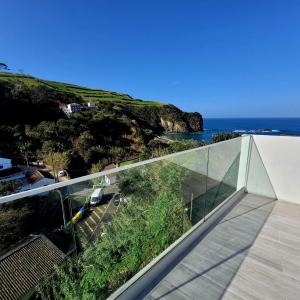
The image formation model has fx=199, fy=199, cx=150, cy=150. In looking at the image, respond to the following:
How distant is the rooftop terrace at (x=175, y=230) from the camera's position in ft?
3.68

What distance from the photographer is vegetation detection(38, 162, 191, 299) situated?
1.10 metres

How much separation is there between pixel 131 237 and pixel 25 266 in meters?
0.76

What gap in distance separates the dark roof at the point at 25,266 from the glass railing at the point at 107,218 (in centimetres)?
3

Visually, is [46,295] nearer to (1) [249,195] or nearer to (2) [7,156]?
(1) [249,195]

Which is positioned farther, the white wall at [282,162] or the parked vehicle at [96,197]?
the white wall at [282,162]

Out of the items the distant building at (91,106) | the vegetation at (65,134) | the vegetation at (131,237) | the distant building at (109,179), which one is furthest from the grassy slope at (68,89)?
the distant building at (109,179)

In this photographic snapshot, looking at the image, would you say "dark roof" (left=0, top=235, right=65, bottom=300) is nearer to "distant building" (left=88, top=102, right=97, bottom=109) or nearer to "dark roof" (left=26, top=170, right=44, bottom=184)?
"dark roof" (left=26, top=170, right=44, bottom=184)

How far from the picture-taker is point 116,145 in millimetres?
32906

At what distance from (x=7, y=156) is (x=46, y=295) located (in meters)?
31.0

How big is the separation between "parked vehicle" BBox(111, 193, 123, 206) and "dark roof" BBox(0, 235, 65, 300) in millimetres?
454

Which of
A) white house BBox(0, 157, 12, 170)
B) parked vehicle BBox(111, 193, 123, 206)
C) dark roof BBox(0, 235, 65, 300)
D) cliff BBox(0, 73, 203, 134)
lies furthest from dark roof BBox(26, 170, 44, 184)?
dark roof BBox(0, 235, 65, 300)

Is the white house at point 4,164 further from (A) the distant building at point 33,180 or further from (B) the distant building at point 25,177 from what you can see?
(A) the distant building at point 33,180

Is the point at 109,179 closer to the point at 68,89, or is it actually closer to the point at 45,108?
the point at 45,108

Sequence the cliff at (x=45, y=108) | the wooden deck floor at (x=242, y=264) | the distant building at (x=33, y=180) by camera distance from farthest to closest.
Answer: the cliff at (x=45, y=108) → the distant building at (x=33, y=180) → the wooden deck floor at (x=242, y=264)
